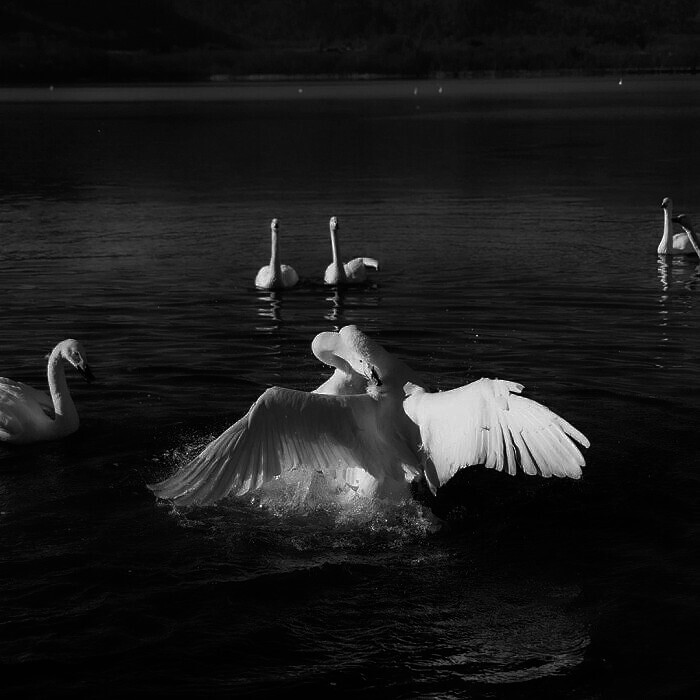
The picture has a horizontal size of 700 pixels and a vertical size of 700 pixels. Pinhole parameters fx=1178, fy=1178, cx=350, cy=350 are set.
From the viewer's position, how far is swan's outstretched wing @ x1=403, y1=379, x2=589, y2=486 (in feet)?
24.4

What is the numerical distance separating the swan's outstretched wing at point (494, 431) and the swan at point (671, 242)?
40.7 ft

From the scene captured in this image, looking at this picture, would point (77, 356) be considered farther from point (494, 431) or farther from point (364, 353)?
point (494, 431)

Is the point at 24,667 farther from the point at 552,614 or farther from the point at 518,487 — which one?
the point at 518,487

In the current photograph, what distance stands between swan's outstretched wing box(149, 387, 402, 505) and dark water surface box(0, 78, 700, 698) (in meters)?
0.52

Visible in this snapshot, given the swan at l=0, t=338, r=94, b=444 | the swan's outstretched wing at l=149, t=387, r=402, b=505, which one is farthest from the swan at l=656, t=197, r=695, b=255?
the swan's outstretched wing at l=149, t=387, r=402, b=505

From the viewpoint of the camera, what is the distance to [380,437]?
332 inches

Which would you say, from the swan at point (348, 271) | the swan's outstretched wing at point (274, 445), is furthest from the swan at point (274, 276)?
the swan's outstretched wing at point (274, 445)

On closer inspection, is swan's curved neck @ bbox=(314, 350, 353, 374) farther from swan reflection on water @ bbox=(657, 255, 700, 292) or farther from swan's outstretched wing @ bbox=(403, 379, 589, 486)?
swan reflection on water @ bbox=(657, 255, 700, 292)

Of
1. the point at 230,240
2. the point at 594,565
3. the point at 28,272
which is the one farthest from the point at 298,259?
the point at 594,565

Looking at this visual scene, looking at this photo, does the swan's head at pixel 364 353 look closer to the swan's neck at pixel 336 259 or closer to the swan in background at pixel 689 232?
the swan's neck at pixel 336 259

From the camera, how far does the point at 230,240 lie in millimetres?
22125

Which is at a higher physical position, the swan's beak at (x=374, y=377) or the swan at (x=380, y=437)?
the swan's beak at (x=374, y=377)

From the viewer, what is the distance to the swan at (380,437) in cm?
763

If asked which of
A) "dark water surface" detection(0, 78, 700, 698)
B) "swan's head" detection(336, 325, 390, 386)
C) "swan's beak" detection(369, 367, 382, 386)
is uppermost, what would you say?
"swan's head" detection(336, 325, 390, 386)
